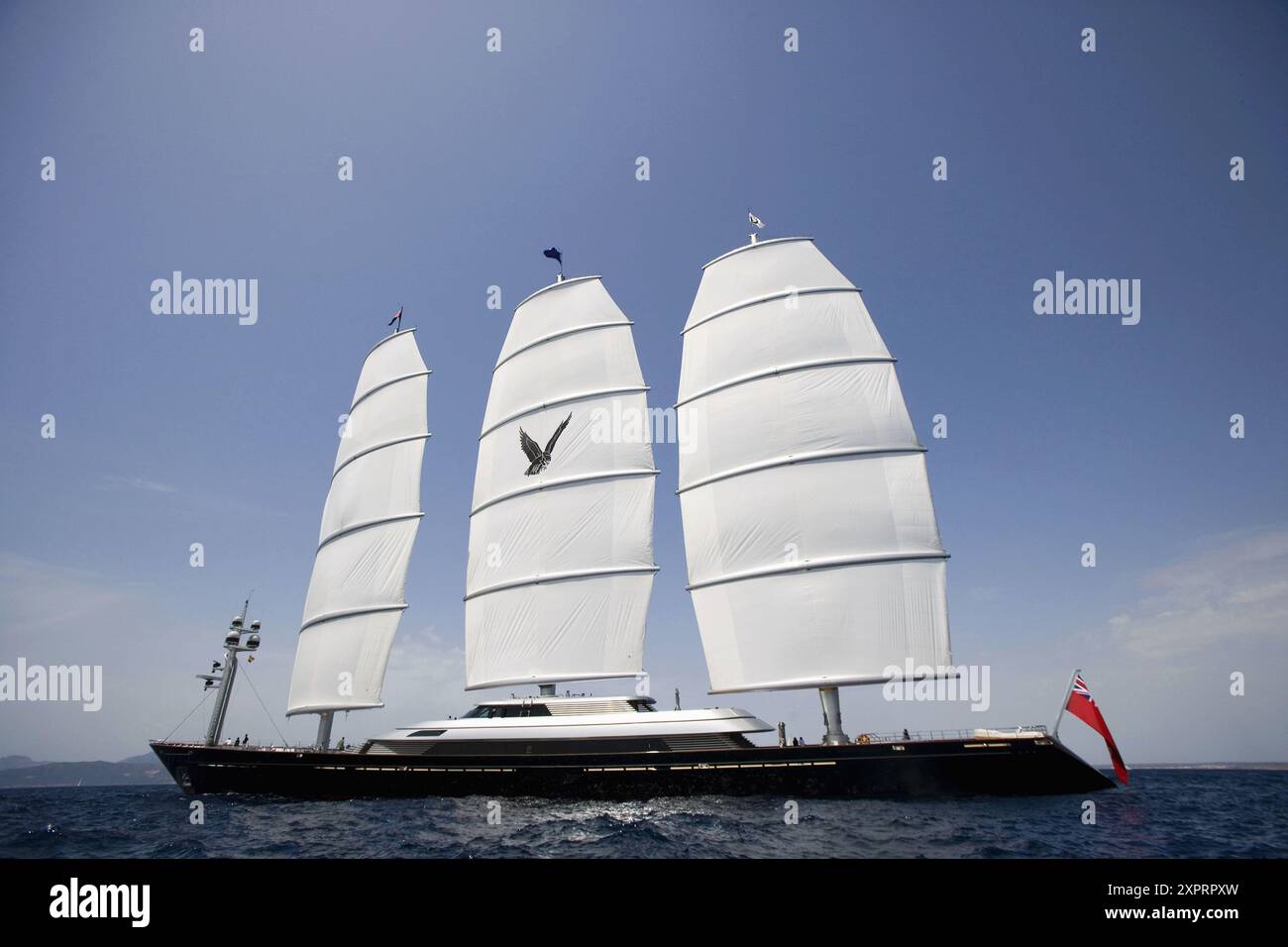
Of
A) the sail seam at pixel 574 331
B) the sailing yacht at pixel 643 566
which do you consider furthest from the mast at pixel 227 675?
the sail seam at pixel 574 331

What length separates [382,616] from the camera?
35.0m

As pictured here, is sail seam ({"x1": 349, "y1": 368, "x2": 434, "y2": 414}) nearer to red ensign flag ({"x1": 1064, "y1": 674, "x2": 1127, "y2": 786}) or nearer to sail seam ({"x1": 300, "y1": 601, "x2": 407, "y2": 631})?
sail seam ({"x1": 300, "y1": 601, "x2": 407, "y2": 631})

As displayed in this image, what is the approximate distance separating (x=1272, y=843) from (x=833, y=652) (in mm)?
14585

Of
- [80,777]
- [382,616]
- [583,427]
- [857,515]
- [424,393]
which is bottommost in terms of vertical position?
[80,777]

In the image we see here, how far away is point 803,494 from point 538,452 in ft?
49.1

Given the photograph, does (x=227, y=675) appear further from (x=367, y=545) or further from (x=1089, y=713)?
(x=1089, y=713)

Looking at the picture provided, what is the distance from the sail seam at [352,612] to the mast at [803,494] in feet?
52.9

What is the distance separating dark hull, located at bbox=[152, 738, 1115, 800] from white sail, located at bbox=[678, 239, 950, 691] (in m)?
4.01

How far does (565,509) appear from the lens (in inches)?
1366

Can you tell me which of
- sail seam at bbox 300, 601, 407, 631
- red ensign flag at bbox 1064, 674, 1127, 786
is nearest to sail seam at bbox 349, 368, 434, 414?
sail seam at bbox 300, 601, 407, 631

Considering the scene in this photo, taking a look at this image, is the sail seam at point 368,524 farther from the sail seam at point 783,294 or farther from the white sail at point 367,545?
the sail seam at point 783,294
